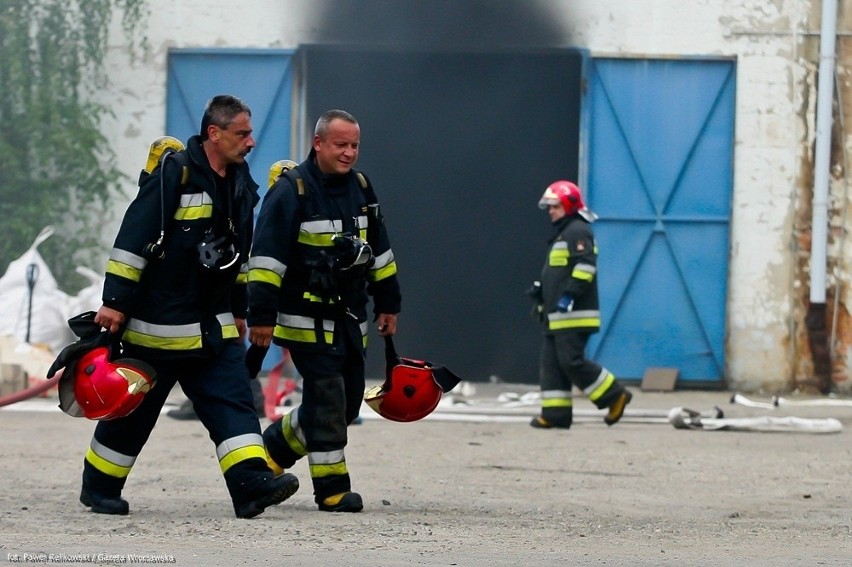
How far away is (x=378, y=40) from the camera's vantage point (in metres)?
14.7

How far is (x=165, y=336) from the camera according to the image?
6.47 m

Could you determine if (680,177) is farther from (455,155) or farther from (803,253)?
(455,155)

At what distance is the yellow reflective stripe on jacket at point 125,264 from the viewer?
20.9 feet

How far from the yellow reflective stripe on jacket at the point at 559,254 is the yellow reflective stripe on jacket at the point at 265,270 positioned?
15.8ft

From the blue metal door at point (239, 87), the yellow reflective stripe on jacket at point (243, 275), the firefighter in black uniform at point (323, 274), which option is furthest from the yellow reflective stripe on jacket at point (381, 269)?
the blue metal door at point (239, 87)

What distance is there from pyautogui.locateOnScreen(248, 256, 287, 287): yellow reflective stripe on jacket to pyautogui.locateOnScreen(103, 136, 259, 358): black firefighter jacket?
0.10m

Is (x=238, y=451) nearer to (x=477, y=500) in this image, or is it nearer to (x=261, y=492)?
(x=261, y=492)

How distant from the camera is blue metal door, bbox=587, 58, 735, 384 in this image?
48.1ft

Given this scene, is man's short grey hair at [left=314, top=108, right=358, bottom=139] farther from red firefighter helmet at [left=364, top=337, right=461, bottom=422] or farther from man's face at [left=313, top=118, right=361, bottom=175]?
red firefighter helmet at [left=364, top=337, right=461, bottom=422]

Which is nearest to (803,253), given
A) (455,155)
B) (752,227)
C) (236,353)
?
(752,227)

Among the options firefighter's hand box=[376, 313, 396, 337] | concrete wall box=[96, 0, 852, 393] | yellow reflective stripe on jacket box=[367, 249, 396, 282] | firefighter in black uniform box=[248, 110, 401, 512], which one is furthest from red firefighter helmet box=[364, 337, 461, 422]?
concrete wall box=[96, 0, 852, 393]

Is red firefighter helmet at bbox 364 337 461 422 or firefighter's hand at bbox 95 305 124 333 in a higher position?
firefighter's hand at bbox 95 305 124 333

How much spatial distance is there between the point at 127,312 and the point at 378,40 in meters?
8.70

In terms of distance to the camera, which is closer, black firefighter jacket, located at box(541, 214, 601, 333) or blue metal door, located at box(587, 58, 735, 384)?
black firefighter jacket, located at box(541, 214, 601, 333)
